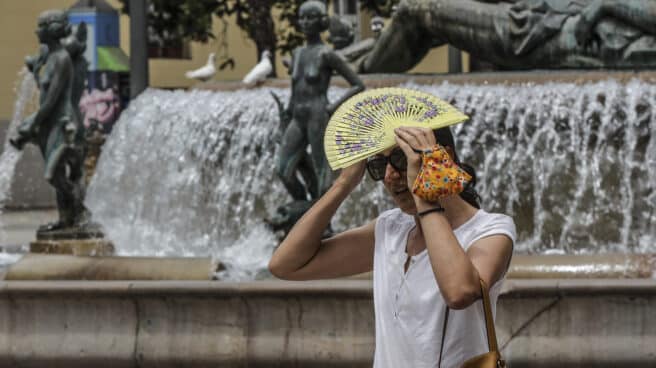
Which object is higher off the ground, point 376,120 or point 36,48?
point 376,120

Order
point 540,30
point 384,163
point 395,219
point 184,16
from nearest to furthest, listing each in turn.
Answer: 1. point 384,163
2. point 395,219
3. point 540,30
4. point 184,16

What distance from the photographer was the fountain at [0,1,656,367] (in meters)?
6.29

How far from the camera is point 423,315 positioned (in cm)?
305

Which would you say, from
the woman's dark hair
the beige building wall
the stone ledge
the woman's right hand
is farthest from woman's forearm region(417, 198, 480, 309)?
the beige building wall

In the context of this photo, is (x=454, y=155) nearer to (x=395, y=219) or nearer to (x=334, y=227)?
(x=395, y=219)

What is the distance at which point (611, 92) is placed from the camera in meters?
10.1

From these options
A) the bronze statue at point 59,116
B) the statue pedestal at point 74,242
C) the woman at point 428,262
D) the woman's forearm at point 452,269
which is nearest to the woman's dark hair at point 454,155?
the woman at point 428,262

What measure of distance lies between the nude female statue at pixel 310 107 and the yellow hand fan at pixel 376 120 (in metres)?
6.42

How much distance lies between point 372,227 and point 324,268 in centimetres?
16

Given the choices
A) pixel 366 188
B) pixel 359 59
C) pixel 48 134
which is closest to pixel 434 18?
pixel 359 59

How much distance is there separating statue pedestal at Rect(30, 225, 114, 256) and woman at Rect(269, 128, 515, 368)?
25.5 ft

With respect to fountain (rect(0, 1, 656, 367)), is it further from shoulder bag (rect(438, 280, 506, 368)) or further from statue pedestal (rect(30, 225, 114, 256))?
shoulder bag (rect(438, 280, 506, 368))

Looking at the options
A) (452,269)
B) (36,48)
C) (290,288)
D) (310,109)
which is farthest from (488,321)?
(36,48)

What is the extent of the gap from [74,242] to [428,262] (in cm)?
819
